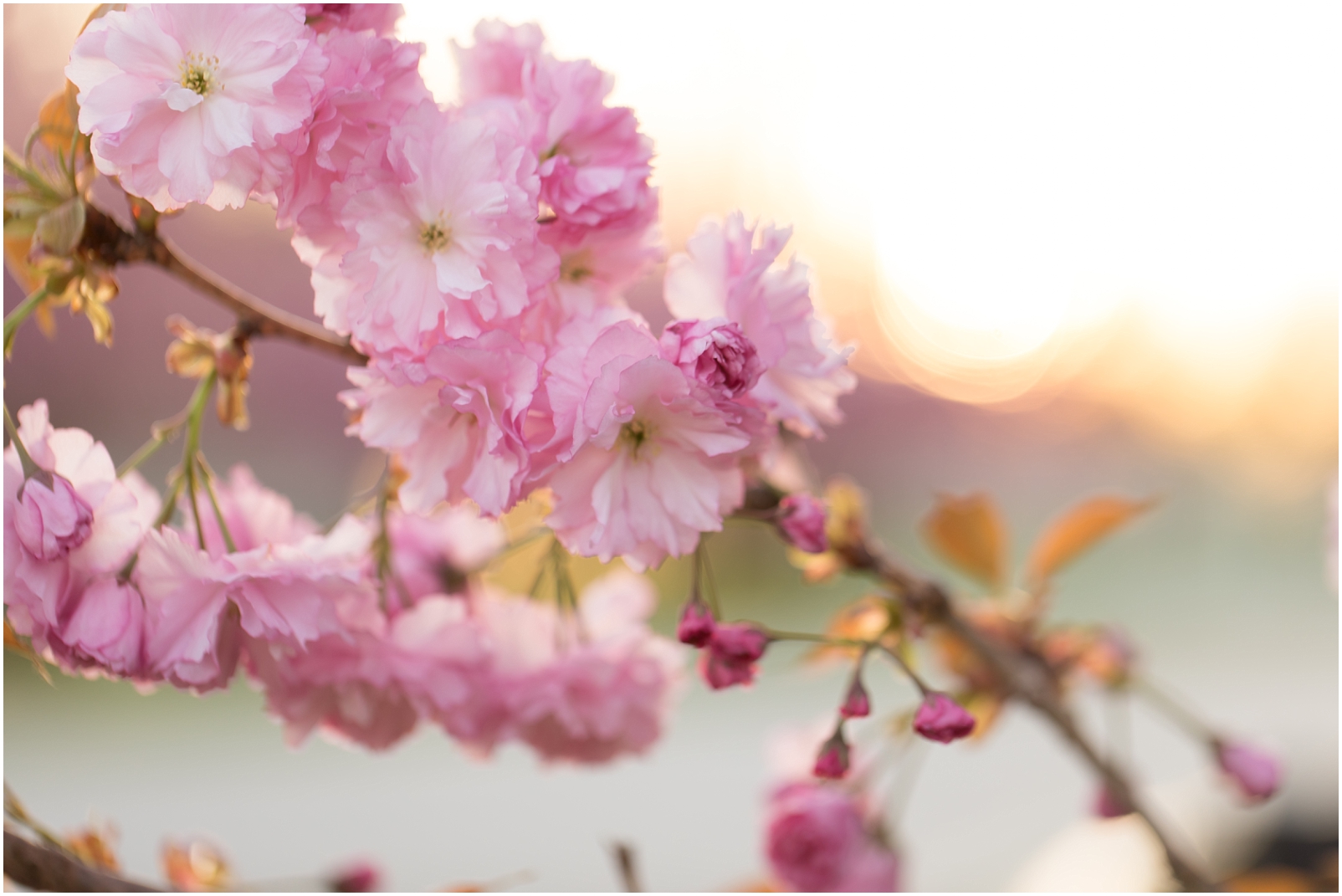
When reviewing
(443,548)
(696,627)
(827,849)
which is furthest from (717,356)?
(827,849)

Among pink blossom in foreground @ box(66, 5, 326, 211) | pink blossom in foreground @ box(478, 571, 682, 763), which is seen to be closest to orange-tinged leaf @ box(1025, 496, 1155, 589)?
pink blossom in foreground @ box(478, 571, 682, 763)

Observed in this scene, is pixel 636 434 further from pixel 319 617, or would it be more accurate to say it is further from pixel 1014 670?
pixel 1014 670

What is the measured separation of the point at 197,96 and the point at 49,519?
19 cm

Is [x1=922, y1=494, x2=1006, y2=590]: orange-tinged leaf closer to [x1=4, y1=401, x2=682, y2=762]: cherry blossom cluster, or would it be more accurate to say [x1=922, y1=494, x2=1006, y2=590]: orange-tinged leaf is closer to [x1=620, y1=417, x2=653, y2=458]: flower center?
[x1=4, y1=401, x2=682, y2=762]: cherry blossom cluster

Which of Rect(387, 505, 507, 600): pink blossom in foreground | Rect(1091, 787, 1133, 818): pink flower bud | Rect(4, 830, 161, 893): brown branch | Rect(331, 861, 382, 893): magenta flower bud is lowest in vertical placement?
Rect(331, 861, 382, 893): magenta flower bud

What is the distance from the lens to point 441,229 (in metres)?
0.41

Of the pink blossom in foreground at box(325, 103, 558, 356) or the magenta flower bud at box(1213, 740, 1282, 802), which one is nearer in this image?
the pink blossom in foreground at box(325, 103, 558, 356)

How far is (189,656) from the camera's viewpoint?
1.42ft

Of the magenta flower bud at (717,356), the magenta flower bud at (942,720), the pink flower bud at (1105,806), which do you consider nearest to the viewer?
the magenta flower bud at (717,356)

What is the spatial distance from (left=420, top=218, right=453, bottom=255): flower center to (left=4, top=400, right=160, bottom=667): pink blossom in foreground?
172mm

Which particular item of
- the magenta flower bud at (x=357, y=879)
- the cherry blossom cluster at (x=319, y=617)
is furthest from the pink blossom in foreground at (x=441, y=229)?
the magenta flower bud at (x=357, y=879)

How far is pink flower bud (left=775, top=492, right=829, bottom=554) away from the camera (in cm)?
48

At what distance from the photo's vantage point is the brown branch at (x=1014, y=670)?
61 centimetres

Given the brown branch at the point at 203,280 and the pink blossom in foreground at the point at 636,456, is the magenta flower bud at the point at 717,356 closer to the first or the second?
the pink blossom in foreground at the point at 636,456
